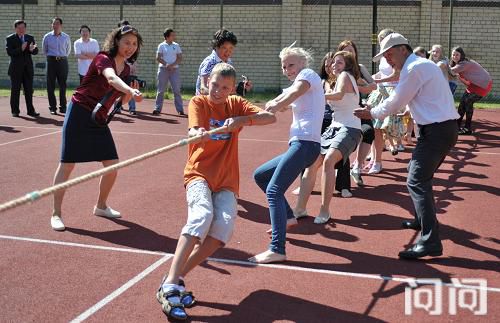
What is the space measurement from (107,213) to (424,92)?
11.9ft

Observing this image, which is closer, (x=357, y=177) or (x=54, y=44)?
(x=357, y=177)

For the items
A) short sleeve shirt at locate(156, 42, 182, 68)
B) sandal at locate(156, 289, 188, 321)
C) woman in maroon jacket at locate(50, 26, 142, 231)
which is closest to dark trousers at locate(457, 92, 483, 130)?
short sleeve shirt at locate(156, 42, 182, 68)

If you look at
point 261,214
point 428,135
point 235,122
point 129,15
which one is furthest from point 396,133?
point 129,15

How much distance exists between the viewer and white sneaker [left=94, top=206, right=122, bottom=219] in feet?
23.1

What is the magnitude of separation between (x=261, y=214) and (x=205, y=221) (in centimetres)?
288

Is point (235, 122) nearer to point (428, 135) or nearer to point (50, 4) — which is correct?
point (428, 135)

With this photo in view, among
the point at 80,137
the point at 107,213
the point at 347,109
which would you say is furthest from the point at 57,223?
the point at 347,109

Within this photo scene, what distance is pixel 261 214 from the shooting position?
7.38m

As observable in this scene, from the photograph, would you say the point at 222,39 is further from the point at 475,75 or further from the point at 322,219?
the point at 475,75

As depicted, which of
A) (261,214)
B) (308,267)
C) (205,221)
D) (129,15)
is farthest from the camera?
(129,15)

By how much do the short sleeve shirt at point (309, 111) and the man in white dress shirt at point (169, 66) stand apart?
453 inches

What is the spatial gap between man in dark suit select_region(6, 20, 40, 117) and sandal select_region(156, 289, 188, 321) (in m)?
12.4

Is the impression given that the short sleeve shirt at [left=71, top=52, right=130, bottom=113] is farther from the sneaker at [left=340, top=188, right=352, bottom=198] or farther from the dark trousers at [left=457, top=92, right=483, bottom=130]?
the dark trousers at [left=457, top=92, right=483, bottom=130]

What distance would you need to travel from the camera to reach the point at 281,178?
5.70m
